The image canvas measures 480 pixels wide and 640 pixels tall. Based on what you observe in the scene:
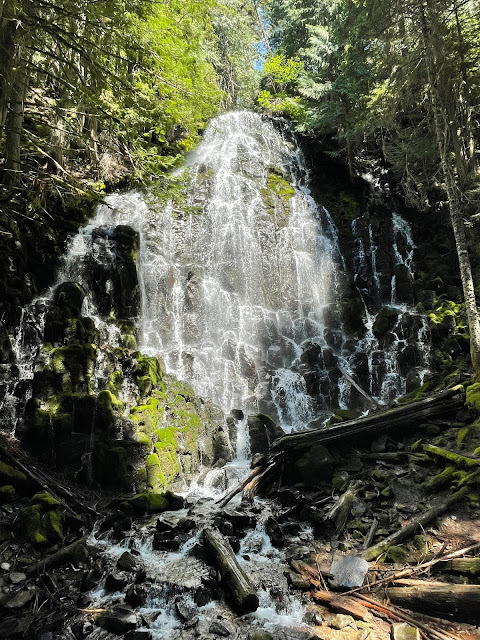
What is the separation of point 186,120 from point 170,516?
8.62 m

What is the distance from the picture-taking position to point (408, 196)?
60.0 feet

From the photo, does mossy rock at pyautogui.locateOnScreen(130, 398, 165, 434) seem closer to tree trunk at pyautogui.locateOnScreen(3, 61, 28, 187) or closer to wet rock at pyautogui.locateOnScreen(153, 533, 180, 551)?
wet rock at pyautogui.locateOnScreen(153, 533, 180, 551)

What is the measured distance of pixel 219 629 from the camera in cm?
428

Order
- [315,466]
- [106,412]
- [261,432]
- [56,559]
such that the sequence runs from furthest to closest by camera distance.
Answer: [261,432] → [106,412] → [315,466] → [56,559]

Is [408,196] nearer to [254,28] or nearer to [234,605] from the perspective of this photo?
[234,605]

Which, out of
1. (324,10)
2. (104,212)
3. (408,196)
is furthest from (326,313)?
(324,10)

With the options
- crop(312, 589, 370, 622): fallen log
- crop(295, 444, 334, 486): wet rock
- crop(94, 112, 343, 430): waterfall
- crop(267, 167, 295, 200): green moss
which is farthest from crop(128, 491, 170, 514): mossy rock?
crop(267, 167, 295, 200): green moss

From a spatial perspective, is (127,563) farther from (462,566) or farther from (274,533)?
(462,566)

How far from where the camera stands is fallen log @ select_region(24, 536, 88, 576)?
16.7 ft

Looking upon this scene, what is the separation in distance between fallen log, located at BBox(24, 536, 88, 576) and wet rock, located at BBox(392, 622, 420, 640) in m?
4.29

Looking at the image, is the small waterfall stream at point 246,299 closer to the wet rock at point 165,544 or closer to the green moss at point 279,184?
the green moss at point 279,184

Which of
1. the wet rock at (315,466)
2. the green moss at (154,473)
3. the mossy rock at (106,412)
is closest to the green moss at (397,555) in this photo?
the wet rock at (315,466)

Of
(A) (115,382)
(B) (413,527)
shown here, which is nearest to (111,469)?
(A) (115,382)

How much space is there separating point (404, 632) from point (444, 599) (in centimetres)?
53
